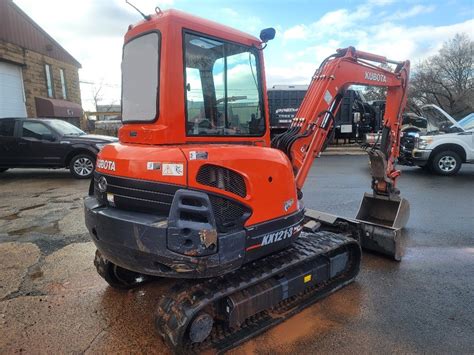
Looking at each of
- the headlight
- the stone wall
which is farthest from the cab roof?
the stone wall

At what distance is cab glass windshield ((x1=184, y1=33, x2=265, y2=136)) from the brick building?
1738 centimetres

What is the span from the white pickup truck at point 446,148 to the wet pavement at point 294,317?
4.78 m

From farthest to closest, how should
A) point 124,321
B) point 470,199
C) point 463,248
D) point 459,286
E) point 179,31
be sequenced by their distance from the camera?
point 470,199 < point 463,248 < point 459,286 < point 124,321 < point 179,31

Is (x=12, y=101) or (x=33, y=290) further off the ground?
(x=12, y=101)

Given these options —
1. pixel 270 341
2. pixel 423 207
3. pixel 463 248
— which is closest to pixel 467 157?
pixel 423 207

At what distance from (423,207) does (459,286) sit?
11.6 feet

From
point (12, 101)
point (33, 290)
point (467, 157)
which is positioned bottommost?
point (33, 290)

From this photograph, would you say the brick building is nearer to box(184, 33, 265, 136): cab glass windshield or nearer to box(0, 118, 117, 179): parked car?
box(0, 118, 117, 179): parked car

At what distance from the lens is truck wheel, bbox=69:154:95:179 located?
33.8ft

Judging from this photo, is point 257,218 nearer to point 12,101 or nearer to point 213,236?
point 213,236

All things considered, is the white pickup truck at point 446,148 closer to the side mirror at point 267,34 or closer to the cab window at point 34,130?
the side mirror at point 267,34

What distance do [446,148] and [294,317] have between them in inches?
373

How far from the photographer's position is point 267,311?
330cm

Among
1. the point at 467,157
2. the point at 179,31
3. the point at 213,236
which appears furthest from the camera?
the point at 467,157
